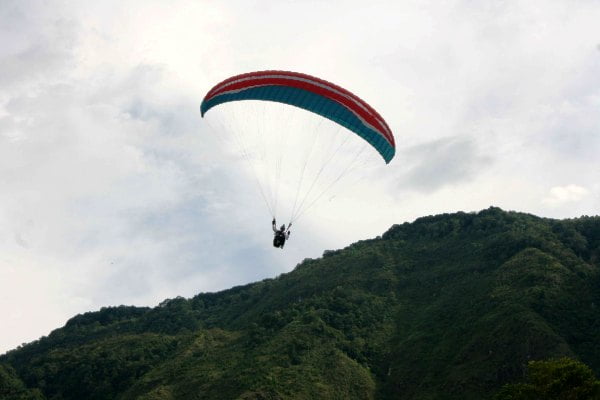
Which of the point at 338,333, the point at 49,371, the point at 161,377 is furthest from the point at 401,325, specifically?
the point at 49,371

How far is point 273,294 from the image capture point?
3469 inches

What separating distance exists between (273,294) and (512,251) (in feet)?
113

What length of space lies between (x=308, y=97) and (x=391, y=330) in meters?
43.7

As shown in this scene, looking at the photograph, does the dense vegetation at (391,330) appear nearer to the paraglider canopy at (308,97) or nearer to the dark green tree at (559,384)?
the dark green tree at (559,384)

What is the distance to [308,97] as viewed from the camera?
1212 inches

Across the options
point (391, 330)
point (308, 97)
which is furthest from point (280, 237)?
point (391, 330)

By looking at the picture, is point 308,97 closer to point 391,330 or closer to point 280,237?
point 280,237

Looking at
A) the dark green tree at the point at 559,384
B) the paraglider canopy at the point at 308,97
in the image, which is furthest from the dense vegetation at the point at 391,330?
the paraglider canopy at the point at 308,97

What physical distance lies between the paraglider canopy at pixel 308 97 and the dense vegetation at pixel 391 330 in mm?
27159

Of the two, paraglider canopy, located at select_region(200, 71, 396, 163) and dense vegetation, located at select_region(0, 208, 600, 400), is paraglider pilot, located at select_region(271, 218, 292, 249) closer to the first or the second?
paraglider canopy, located at select_region(200, 71, 396, 163)

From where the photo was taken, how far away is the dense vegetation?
54031 millimetres

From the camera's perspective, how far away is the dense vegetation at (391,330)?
5403 centimetres

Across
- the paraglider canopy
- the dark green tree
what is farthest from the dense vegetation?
the paraglider canopy

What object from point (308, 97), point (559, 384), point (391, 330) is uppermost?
point (308, 97)
